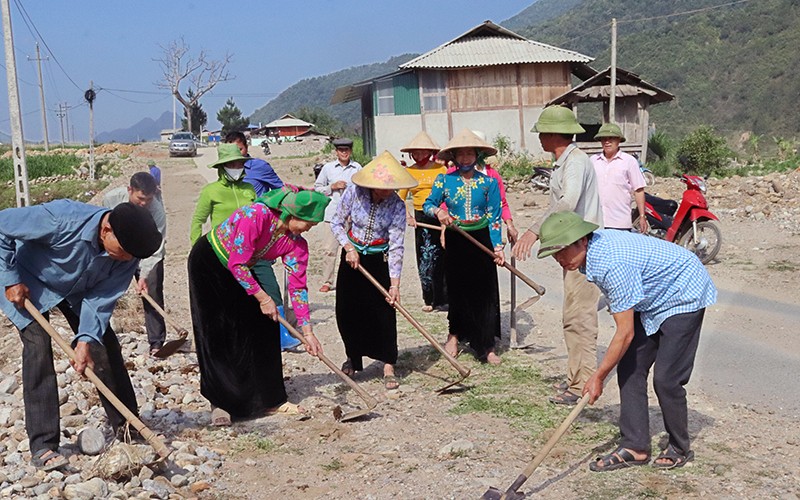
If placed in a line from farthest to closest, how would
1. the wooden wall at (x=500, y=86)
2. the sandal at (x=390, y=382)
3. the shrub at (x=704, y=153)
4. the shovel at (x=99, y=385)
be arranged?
1. the wooden wall at (x=500, y=86)
2. the shrub at (x=704, y=153)
3. the sandal at (x=390, y=382)
4. the shovel at (x=99, y=385)

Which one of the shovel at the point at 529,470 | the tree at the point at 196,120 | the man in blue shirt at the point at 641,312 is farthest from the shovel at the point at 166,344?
the tree at the point at 196,120

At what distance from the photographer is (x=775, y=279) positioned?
8781mm

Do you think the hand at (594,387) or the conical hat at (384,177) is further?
the conical hat at (384,177)

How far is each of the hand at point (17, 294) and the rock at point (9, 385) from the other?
1834mm

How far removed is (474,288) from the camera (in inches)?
244

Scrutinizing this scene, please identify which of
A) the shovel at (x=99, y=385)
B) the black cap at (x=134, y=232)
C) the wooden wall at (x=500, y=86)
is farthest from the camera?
the wooden wall at (x=500, y=86)

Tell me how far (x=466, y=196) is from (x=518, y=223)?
8.74m

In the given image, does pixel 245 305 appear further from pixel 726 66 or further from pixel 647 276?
pixel 726 66

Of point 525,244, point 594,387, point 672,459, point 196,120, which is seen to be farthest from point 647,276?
point 196,120

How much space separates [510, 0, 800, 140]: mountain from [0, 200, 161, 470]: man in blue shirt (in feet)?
132

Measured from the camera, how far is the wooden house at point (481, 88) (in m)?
24.7

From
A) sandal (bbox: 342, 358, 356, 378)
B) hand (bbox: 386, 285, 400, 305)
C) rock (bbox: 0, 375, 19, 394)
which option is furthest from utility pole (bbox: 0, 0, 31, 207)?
→ hand (bbox: 386, 285, 400, 305)

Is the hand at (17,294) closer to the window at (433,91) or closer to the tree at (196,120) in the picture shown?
the window at (433,91)

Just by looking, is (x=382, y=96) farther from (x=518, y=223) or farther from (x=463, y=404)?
(x=463, y=404)
